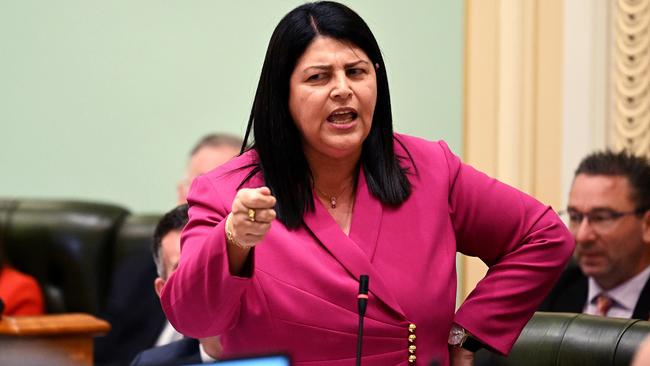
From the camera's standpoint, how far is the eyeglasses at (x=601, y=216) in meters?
3.50

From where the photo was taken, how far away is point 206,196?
212cm

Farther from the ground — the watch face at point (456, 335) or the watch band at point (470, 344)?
the watch face at point (456, 335)

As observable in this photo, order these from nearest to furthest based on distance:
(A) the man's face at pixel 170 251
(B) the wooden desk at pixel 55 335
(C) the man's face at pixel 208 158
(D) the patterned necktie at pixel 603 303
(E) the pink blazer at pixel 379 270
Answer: (E) the pink blazer at pixel 379 270
(B) the wooden desk at pixel 55 335
(A) the man's face at pixel 170 251
(D) the patterned necktie at pixel 603 303
(C) the man's face at pixel 208 158

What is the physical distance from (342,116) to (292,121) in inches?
4.2

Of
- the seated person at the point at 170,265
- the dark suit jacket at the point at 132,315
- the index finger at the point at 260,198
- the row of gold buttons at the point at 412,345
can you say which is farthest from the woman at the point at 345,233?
the dark suit jacket at the point at 132,315

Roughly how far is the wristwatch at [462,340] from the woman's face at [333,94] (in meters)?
0.40

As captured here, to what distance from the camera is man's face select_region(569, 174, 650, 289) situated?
348 centimetres

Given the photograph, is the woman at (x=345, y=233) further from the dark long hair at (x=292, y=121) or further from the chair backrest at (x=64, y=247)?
the chair backrest at (x=64, y=247)

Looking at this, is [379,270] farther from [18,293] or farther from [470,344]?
[18,293]

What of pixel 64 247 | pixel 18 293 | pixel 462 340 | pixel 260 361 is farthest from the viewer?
pixel 64 247

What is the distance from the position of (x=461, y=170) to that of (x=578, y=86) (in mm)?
1698

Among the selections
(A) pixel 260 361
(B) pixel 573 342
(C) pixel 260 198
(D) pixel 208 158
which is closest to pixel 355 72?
(C) pixel 260 198

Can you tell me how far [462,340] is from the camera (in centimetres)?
223

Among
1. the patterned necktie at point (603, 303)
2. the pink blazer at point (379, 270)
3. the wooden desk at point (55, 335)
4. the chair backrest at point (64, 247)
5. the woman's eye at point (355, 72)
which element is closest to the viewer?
the pink blazer at point (379, 270)
